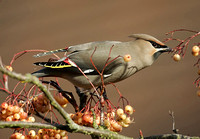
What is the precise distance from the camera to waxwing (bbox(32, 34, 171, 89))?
4.91ft

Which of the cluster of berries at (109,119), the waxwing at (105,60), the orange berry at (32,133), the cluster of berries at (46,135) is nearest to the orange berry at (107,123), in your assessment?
the cluster of berries at (109,119)

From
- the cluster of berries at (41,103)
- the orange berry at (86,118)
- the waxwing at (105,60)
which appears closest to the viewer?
the orange berry at (86,118)

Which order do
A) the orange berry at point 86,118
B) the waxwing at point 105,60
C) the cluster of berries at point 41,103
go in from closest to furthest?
1. the orange berry at point 86,118
2. the cluster of berries at point 41,103
3. the waxwing at point 105,60

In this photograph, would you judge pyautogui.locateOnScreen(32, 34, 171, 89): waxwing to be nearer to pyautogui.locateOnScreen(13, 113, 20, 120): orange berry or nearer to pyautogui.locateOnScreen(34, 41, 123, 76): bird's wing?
pyautogui.locateOnScreen(34, 41, 123, 76): bird's wing

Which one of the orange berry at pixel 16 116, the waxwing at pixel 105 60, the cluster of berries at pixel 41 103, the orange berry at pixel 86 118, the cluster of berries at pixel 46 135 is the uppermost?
the waxwing at pixel 105 60

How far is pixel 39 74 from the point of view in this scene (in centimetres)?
145

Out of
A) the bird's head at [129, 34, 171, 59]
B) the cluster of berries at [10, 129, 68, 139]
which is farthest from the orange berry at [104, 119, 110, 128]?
the bird's head at [129, 34, 171, 59]

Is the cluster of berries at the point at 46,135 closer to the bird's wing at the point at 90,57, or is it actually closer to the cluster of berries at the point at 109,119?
the cluster of berries at the point at 109,119

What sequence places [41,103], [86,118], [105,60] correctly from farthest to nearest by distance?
[105,60], [41,103], [86,118]

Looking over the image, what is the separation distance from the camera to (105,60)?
1491mm

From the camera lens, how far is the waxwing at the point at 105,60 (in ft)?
4.91

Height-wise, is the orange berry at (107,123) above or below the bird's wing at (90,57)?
below

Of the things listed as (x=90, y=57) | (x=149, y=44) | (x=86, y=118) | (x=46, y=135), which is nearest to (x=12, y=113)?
(x=46, y=135)

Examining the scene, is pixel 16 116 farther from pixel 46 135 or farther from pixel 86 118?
pixel 86 118
